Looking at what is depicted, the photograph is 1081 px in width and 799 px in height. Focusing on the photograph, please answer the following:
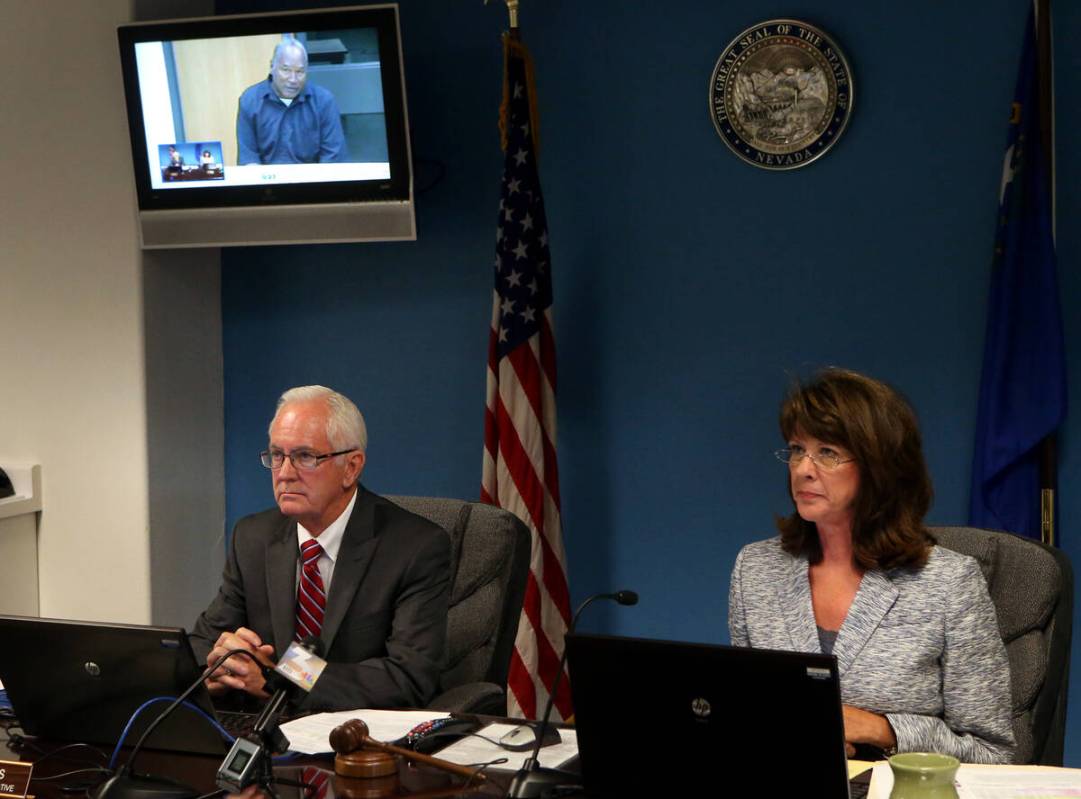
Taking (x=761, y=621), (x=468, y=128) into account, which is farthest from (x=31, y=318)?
(x=761, y=621)

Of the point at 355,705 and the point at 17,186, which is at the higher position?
the point at 17,186

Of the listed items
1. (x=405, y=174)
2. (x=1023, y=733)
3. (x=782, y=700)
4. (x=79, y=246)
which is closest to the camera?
(x=782, y=700)

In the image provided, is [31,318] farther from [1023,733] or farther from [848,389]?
[1023,733]

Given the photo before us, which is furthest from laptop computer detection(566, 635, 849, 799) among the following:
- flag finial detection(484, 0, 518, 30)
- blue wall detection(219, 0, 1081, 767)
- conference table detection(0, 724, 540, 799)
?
flag finial detection(484, 0, 518, 30)

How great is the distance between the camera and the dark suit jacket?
2615 millimetres

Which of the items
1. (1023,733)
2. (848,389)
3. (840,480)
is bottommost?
(1023,733)

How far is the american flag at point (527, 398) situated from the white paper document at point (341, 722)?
5.51 ft

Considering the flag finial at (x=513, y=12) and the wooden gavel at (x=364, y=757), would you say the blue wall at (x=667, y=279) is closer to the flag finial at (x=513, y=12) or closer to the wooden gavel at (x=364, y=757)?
the flag finial at (x=513, y=12)

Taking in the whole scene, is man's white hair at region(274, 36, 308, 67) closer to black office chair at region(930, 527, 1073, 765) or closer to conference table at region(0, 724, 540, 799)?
conference table at region(0, 724, 540, 799)

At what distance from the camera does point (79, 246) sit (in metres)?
4.14

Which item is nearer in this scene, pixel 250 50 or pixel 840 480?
pixel 840 480

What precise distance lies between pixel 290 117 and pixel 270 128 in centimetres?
7

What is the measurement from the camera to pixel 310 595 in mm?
2748

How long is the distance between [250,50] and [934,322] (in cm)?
220
